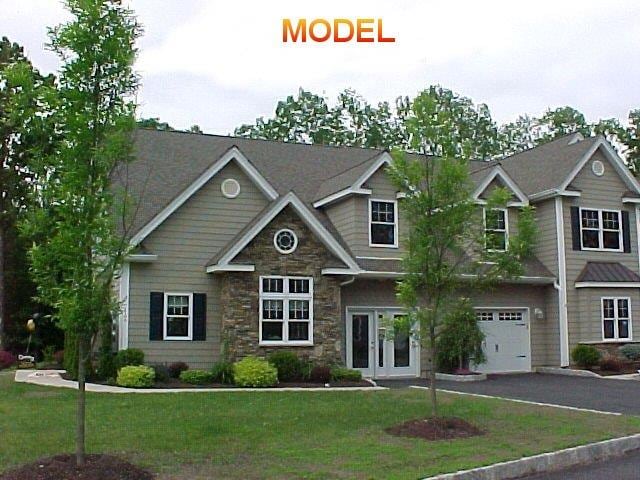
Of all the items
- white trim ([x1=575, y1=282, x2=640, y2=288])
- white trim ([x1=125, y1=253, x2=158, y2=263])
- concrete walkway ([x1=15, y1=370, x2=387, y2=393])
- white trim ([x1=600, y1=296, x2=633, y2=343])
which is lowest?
concrete walkway ([x1=15, y1=370, x2=387, y2=393])

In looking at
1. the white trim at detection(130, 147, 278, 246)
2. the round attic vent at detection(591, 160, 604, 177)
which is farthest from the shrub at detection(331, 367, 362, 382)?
the round attic vent at detection(591, 160, 604, 177)

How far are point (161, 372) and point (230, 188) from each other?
220 inches

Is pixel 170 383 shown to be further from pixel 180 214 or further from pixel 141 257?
pixel 180 214

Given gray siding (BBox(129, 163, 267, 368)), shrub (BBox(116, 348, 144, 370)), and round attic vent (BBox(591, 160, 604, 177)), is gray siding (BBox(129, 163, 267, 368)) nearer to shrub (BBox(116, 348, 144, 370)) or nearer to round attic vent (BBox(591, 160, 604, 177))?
shrub (BBox(116, 348, 144, 370))

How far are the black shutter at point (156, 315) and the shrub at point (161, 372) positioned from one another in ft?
2.87

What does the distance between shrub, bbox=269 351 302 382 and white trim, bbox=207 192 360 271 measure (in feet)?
8.96

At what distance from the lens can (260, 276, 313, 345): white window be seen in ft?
70.0

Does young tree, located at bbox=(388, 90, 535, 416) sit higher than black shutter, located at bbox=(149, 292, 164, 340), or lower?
higher

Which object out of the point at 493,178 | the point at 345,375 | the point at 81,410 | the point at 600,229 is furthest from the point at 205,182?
the point at 600,229

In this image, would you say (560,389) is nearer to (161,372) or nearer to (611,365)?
(611,365)

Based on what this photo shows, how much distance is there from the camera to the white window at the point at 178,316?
2130 cm

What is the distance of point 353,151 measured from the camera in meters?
30.7

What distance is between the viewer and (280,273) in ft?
70.3

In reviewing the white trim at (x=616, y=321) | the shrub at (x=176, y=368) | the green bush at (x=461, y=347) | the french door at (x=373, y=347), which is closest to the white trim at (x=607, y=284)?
the white trim at (x=616, y=321)
